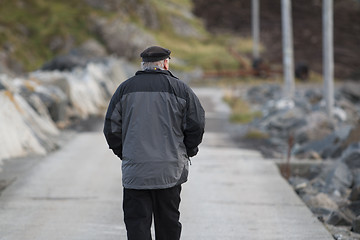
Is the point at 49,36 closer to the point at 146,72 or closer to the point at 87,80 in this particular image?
the point at 87,80

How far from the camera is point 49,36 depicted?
186 feet

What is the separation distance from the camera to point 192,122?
615cm

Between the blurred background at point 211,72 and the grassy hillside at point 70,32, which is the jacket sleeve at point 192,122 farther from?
the grassy hillside at point 70,32

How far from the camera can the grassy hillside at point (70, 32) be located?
176ft

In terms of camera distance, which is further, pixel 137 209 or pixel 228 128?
pixel 228 128

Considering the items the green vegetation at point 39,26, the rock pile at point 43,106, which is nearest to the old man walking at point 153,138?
the rock pile at point 43,106

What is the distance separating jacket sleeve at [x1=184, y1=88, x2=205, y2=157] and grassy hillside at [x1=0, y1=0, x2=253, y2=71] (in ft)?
145

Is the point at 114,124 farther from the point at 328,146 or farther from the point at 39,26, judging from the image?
the point at 39,26

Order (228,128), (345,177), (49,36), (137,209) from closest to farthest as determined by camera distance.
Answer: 1. (137,209)
2. (345,177)
3. (228,128)
4. (49,36)

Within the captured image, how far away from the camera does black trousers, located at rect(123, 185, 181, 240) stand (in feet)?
19.9

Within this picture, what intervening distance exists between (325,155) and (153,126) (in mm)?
8552

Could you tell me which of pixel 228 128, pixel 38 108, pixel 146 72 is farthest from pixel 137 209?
pixel 228 128

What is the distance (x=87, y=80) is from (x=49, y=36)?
32887 mm

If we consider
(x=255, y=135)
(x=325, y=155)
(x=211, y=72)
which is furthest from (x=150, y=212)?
(x=211, y=72)
